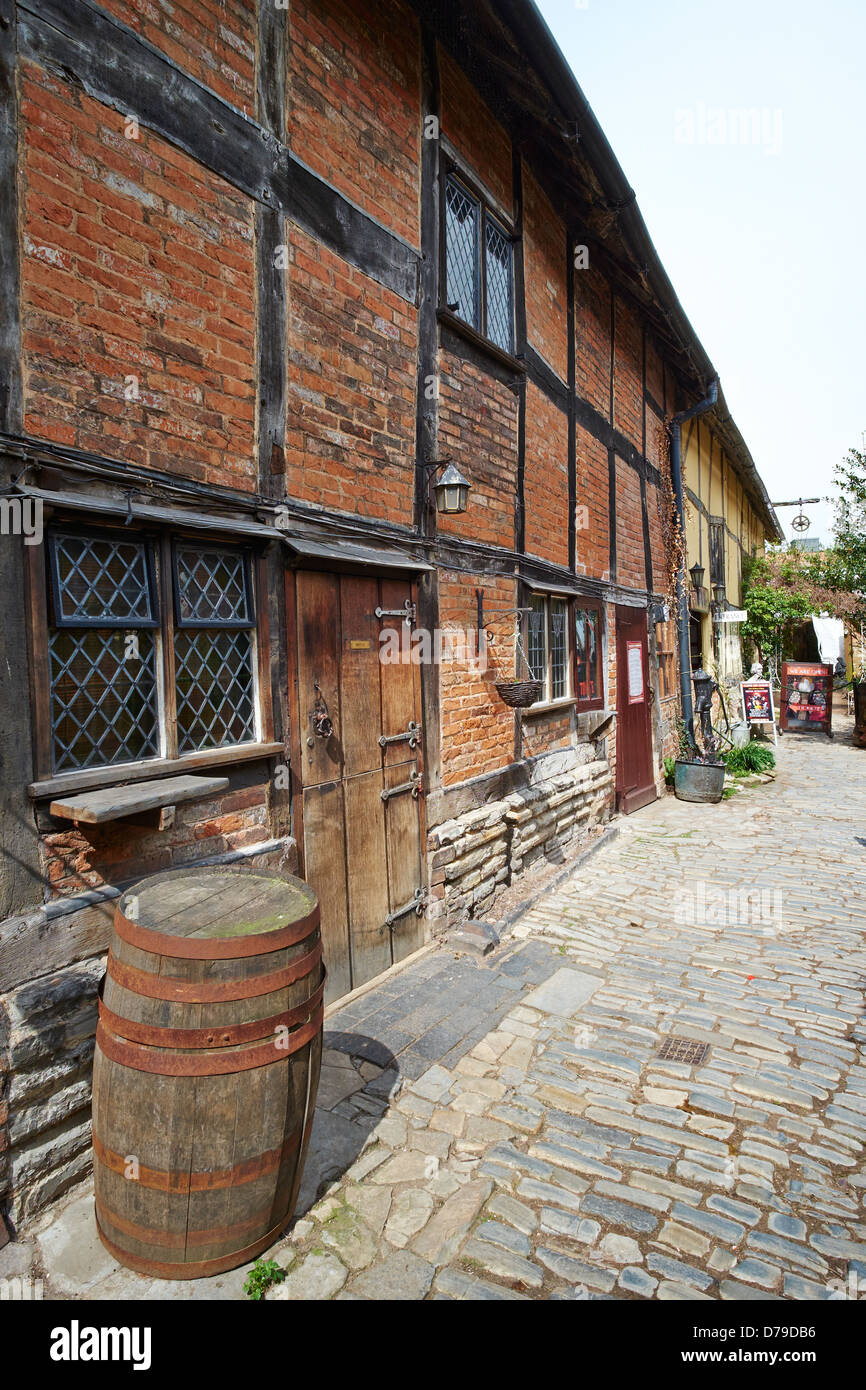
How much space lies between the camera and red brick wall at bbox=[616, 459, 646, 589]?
875 cm

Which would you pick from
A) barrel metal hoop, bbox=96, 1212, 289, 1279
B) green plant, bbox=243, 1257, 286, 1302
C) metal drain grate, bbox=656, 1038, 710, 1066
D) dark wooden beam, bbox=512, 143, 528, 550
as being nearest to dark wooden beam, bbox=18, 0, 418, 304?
dark wooden beam, bbox=512, 143, 528, 550

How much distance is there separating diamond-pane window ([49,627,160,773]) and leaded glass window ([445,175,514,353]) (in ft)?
11.4

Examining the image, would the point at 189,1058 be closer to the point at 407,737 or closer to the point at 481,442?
the point at 407,737

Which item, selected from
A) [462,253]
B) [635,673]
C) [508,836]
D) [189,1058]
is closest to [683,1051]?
[508,836]

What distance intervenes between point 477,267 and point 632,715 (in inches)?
220

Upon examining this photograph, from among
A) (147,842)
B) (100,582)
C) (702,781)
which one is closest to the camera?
(100,582)

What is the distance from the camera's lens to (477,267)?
5309mm

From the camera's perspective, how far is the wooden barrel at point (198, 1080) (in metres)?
2.04

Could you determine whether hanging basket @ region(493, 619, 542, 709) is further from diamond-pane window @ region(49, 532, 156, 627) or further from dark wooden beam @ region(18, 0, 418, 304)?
diamond-pane window @ region(49, 532, 156, 627)

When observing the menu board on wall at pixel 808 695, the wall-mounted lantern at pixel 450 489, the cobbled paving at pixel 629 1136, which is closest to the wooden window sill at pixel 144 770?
the cobbled paving at pixel 629 1136

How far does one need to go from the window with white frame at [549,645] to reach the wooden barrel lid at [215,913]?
4170 mm

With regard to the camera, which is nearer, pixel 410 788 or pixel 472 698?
pixel 410 788

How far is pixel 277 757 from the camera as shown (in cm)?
339

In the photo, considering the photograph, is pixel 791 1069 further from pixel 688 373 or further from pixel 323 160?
pixel 688 373
